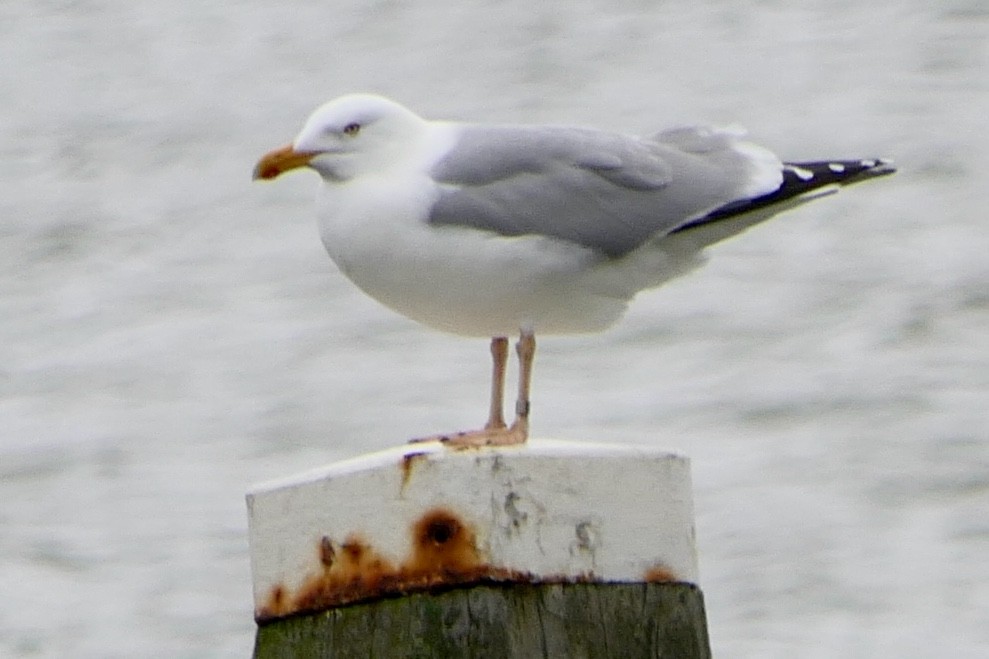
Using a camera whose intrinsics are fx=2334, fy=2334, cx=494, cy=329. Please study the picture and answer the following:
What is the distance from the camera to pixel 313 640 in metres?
2.52

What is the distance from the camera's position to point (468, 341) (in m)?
11.1

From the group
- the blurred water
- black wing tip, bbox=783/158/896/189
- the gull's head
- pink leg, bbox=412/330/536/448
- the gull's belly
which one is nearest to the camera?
pink leg, bbox=412/330/536/448

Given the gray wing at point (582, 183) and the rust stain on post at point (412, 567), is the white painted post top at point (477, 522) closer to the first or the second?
the rust stain on post at point (412, 567)

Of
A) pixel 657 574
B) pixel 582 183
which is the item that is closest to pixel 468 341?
pixel 582 183

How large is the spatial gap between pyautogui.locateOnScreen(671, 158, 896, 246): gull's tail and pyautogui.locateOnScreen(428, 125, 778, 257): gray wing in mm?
23

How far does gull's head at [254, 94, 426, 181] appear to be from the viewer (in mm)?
3676

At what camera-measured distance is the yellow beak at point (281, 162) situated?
369 centimetres

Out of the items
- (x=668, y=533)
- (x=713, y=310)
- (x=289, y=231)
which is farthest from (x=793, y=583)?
(x=668, y=533)

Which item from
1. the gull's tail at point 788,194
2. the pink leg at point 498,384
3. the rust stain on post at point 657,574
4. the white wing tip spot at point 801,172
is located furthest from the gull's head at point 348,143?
the rust stain on post at point 657,574

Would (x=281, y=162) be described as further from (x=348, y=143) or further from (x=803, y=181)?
(x=803, y=181)

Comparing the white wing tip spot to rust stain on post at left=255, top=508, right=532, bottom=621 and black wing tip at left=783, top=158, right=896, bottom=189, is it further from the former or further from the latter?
rust stain on post at left=255, top=508, right=532, bottom=621

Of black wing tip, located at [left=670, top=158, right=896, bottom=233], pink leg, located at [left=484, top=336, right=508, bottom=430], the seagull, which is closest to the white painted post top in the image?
the seagull

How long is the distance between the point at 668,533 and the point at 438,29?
11.7 m

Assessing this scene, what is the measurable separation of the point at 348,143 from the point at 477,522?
4.29 feet
